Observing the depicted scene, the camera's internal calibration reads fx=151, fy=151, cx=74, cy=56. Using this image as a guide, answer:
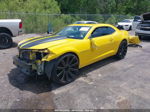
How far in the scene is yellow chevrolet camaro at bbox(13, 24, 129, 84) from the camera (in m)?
3.65

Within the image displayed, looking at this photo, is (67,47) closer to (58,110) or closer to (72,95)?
(72,95)

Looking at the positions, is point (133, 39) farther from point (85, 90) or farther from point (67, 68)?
point (85, 90)

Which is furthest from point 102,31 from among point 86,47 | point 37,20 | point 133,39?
point 37,20

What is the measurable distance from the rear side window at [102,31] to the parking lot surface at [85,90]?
1.14 meters

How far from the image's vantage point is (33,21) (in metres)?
13.8

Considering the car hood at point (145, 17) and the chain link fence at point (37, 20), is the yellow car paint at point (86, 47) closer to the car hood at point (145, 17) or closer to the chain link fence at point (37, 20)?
the car hood at point (145, 17)

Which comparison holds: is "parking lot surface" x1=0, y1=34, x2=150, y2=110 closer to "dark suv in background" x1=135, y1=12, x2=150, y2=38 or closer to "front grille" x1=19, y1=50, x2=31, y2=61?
"front grille" x1=19, y1=50, x2=31, y2=61

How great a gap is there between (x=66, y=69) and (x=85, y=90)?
0.75m

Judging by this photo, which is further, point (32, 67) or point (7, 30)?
point (7, 30)

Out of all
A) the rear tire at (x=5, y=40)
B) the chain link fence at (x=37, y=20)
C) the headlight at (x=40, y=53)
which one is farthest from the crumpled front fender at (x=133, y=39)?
the chain link fence at (x=37, y=20)

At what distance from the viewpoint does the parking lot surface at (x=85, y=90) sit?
3.19 meters

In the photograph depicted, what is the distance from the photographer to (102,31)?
17.0 feet

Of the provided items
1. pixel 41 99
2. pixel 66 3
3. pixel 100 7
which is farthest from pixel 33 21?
pixel 100 7

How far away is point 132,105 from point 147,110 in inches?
Answer: 11.4
